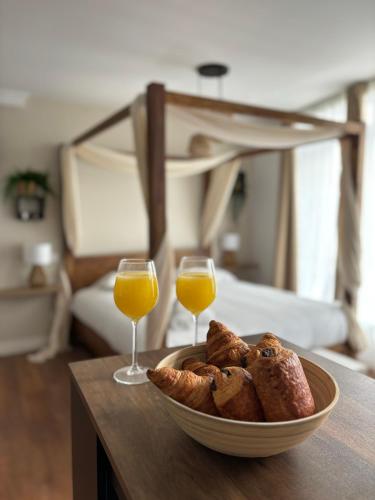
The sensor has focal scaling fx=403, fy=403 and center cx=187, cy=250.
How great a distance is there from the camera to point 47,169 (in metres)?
4.06

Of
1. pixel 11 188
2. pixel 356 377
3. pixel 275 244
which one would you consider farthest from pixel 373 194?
pixel 11 188

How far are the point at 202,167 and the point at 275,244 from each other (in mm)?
1370

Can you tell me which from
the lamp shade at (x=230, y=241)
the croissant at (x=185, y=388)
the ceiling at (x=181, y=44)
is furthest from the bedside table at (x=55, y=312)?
the croissant at (x=185, y=388)

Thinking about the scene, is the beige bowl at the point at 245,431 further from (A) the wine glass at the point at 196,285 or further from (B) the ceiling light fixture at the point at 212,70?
(B) the ceiling light fixture at the point at 212,70

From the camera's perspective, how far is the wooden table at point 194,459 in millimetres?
598

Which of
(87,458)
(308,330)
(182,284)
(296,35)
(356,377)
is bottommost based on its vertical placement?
(308,330)

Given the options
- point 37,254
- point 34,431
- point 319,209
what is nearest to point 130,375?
point 34,431

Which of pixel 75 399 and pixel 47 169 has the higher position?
pixel 47 169

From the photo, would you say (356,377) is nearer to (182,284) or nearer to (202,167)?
(182,284)

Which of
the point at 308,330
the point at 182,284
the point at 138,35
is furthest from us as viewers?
the point at 308,330

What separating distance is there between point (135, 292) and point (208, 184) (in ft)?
12.8

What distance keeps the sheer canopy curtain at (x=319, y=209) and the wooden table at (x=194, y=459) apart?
334 centimetres

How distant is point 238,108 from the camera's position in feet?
8.19

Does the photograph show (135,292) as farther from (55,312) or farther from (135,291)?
(55,312)
